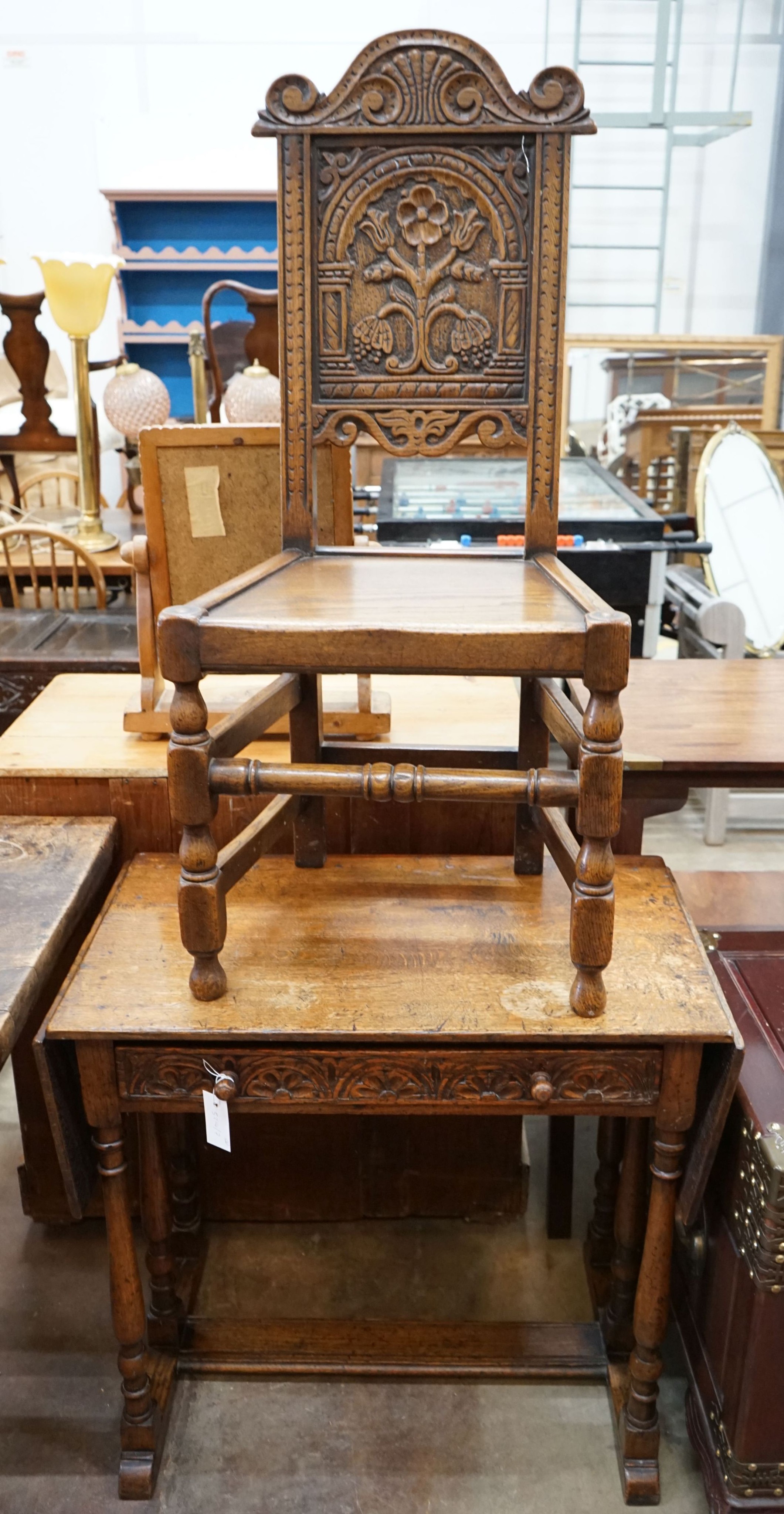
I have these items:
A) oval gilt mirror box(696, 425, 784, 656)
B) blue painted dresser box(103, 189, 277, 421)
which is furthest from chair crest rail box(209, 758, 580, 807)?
blue painted dresser box(103, 189, 277, 421)

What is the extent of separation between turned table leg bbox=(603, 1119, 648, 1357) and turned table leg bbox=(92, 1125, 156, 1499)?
64cm

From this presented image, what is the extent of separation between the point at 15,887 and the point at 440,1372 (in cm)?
91

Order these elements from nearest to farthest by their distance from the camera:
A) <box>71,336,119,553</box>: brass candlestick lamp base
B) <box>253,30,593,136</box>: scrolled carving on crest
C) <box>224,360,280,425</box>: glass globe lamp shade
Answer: <box>253,30,593,136</box>: scrolled carving on crest
<box>224,360,280,425</box>: glass globe lamp shade
<box>71,336,119,553</box>: brass candlestick lamp base

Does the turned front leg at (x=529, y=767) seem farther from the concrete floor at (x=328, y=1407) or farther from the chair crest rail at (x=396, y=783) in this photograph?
the concrete floor at (x=328, y=1407)

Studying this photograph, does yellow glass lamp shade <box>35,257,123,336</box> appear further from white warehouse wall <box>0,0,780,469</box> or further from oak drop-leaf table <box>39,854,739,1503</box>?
white warehouse wall <box>0,0,780,469</box>

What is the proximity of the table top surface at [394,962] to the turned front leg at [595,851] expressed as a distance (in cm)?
6

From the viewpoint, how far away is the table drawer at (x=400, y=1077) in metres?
1.22

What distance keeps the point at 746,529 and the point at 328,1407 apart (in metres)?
2.92

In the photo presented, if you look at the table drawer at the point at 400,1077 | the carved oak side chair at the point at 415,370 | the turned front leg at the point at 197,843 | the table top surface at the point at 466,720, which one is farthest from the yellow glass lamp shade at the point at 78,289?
the table drawer at the point at 400,1077

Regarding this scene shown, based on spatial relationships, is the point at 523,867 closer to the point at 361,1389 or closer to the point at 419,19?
the point at 361,1389

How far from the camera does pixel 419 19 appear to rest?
482 cm

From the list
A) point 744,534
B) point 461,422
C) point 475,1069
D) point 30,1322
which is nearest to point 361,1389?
point 30,1322

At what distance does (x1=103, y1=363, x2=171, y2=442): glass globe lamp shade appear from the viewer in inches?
109

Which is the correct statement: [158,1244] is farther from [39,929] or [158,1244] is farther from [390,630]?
[390,630]
